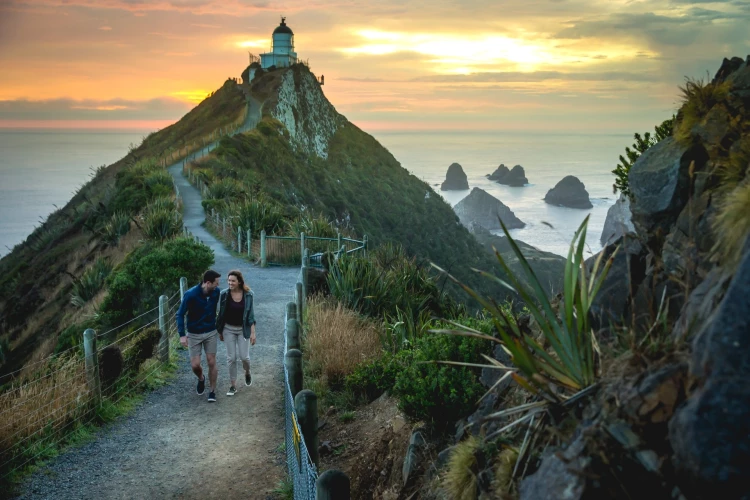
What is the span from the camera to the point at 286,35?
292ft

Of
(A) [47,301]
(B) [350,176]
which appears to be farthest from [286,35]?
(A) [47,301]

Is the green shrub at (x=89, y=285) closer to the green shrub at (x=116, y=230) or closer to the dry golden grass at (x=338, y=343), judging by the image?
the green shrub at (x=116, y=230)

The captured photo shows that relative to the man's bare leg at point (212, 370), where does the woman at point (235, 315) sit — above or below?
above

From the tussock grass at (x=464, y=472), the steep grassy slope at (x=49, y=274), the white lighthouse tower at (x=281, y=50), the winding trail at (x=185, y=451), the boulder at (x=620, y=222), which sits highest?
the white lighthouse tower at (x=281, y=50)

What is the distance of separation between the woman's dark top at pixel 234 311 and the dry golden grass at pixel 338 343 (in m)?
1.40

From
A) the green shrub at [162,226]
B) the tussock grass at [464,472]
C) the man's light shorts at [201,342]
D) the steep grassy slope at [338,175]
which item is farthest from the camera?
the steep grassy slope at [338,175]

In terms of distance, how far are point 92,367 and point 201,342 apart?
1.41m

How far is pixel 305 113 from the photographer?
265 feet

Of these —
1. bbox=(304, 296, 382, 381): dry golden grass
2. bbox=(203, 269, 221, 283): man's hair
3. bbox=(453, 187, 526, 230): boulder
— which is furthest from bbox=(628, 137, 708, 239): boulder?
bbox=(453, 187, 526, 230): boulder

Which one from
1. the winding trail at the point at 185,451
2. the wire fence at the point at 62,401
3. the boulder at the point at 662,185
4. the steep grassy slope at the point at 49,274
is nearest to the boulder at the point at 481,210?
the steep grassy slope at the point at 49,274

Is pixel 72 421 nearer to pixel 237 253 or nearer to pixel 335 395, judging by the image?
pixel 335 395

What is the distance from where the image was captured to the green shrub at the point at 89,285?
73.2 feet

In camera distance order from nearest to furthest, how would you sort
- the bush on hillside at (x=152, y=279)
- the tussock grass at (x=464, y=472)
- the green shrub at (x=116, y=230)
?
the tussock grass at (x=464, y=472) → the bush on hillside at (x=152, y=279) → the green shrub at (x=116, y=230)

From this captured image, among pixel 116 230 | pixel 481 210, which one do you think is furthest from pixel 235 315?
pixel 481 210
